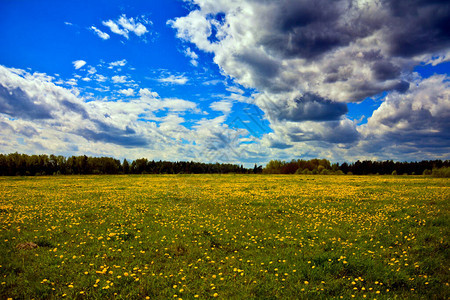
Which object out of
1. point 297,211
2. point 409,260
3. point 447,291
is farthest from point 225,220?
point 447,291

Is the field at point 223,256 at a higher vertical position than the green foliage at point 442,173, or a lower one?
lower

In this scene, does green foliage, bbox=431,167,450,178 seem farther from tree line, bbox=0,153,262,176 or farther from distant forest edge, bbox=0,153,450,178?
tree line, bbox=0,153,262,176

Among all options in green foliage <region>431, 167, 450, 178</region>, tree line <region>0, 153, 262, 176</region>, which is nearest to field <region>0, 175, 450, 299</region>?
green foliage <region>431, 167, 450, 178</region>

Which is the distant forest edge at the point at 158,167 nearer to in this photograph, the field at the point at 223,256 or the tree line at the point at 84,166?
the tree line at the point at 84,166

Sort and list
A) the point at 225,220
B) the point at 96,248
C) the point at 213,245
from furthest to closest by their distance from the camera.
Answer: the point at 225,220 → the point at 213,245 → the point at 96,248

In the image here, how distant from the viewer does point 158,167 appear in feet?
388

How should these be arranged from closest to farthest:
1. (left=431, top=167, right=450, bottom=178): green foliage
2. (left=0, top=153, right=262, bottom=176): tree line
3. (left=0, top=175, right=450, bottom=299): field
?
(left=0, top=175, right=450, bottom=299): field, (left=431, top=167, right=450, bottom=178): green foliage, (left=0, top=153, right=262, bottom=176): tree line

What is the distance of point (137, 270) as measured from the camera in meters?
6.83

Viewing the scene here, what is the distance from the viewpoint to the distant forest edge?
89.9 m

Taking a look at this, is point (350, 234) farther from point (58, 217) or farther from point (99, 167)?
point (99, 167)

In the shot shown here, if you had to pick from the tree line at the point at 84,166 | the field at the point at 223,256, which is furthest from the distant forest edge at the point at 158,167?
the field at the point at 223,256

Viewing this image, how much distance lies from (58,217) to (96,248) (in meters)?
6.45

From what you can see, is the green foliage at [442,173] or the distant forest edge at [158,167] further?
the distant forest edge at [158,167]

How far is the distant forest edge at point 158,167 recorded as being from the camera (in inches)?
3541
